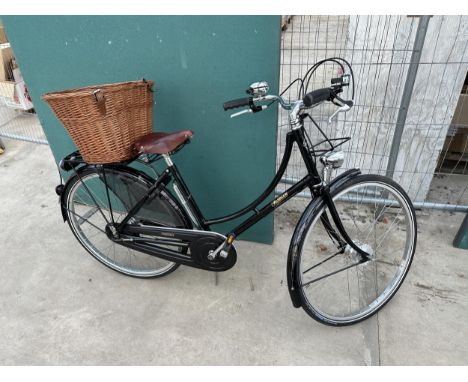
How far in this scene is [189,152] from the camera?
218cm

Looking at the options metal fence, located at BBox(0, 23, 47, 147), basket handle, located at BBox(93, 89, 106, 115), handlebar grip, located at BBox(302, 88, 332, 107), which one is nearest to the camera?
handlebar grip, located at BBox(302, 88, 332, 107)

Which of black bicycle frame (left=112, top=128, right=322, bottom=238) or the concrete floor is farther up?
black bicycle frame (left=112, top=128, right=322, bottom=238)

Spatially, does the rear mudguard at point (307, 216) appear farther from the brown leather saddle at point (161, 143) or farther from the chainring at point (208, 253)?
the brown leather saddle at point (161, 143)

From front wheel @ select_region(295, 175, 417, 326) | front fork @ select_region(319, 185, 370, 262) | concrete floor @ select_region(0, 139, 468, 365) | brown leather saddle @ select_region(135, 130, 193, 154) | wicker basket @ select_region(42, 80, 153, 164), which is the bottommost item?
concrete floor @ select_region(0, 139, 468, 365)

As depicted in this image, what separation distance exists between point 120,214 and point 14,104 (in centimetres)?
237

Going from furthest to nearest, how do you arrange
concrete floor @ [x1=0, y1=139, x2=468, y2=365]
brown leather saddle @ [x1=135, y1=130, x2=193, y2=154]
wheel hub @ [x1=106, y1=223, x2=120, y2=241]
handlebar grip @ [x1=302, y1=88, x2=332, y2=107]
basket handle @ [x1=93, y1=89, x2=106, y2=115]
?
wheel hub @ [x1=106, y1=223, x2=120, y2=241], concrete floor @ [x1=0, y1=139, x2=468, y2=365], brown leather saddle @ [x1=135, y1=130, x2=193, y2=154], basket handle @ [x1=93, y1=89, x2=106, y2=115], handlebar grip @ [x1=302, y1=88, x2=332, y2=107]

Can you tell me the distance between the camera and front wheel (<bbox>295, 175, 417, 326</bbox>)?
1668 mm

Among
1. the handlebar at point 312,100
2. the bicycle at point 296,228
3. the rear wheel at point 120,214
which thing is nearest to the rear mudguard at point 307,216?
the bicycle at point 296,228

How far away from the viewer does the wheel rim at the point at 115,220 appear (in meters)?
1.93

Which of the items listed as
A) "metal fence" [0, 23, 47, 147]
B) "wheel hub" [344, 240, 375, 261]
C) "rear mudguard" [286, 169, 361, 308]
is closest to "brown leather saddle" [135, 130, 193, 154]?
"rear mudguard" [286, 169, 361, 308]

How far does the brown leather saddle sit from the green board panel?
0.37 m

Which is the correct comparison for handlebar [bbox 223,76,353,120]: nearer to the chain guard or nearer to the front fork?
the front fork

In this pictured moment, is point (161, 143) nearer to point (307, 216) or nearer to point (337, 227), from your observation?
point (307, 216)

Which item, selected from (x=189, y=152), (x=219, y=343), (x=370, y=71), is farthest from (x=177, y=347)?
(x=370, y=71)
